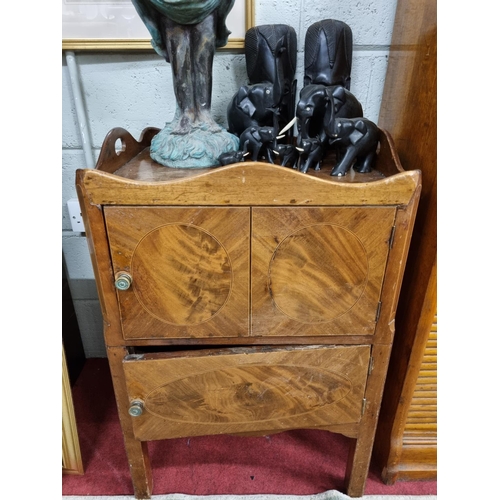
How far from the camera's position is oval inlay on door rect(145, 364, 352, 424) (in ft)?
2.81

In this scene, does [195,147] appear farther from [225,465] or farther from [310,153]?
[225,465]

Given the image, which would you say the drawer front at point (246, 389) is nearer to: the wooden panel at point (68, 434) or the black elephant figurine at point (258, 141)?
the wooden panel at point (68, 434)

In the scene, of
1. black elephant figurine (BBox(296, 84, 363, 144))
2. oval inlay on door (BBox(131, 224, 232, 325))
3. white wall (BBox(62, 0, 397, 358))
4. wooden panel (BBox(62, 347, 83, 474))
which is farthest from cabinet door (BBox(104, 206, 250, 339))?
white wall (BBox(62, 0, 397, 358))

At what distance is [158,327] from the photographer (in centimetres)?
80

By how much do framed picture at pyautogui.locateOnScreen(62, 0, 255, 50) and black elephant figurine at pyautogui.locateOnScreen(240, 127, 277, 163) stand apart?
35 cm

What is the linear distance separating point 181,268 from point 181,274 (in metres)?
0.01

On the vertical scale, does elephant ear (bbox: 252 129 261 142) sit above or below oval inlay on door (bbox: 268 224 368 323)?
above

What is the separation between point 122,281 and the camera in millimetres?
740

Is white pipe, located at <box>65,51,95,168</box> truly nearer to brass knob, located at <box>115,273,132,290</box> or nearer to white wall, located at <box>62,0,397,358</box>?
white wall, located at <box>62,0,397,358</box>

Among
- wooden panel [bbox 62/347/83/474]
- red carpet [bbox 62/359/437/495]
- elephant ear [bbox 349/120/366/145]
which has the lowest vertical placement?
red carpet [bbox 62/359/437/495]

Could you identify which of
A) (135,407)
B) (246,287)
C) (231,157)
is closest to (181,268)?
(246,287)

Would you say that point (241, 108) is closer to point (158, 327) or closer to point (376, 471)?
point (158, 327)

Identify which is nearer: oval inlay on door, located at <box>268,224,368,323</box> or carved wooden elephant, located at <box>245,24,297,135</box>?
oval inlay on door, located at <box>268,224,368,323</box>

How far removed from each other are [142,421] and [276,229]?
1.77 feet
